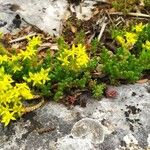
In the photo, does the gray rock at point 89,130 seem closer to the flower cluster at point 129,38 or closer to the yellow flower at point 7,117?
the yellow flower at point 7,117

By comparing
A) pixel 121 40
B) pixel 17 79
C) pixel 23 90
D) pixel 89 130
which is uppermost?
pixel 121 40

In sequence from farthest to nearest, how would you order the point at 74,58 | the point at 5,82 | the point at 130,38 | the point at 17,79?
the point at 130,38, the point at 17,79, the point at 74,58, the point at 5,82

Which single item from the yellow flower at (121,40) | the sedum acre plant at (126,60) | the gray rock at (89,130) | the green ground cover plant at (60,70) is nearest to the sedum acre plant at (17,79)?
the green ground cover plant at (60,70)

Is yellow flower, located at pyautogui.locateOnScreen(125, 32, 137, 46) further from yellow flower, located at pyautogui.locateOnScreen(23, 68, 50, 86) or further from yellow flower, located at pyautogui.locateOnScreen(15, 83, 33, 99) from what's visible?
yellow flower, located at pyautogui.locateOnScreen(15, 83, 33, 99)

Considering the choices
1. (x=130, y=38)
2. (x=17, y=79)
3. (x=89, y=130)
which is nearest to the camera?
(x=89, y=130)

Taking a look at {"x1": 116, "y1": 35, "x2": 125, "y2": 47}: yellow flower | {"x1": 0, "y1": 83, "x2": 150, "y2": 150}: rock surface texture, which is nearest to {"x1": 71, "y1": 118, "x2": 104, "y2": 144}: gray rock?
{"x1": 0, "y1": 83, "x2": 150, "y2": 150}: rock surface texture

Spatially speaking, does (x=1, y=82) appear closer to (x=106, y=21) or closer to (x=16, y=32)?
(x=16, y=32)

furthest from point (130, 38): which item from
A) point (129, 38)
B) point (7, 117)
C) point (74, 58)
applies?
point (7, 117)

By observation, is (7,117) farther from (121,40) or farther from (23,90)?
(121,40)
